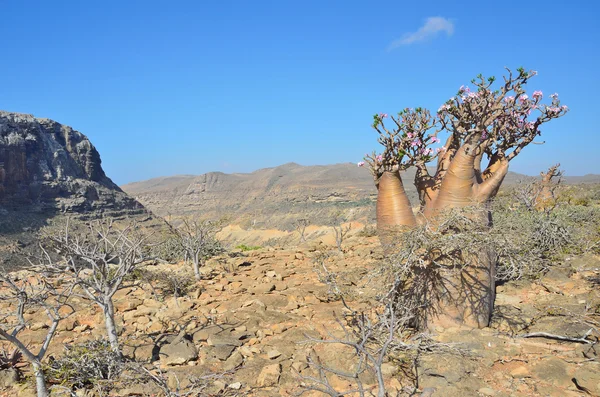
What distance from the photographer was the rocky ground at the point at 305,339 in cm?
331

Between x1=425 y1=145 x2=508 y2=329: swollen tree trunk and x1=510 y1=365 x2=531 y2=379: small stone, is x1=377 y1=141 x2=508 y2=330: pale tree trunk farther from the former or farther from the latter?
x1=510 y1=365 x2=531 y2=379: small stone

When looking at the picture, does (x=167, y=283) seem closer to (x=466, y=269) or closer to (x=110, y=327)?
(x=110, y=327)

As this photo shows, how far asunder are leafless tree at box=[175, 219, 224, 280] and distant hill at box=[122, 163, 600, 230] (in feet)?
76.8

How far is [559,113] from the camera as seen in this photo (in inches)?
172

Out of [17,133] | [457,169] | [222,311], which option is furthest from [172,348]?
[17,133]

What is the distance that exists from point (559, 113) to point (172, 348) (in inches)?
205

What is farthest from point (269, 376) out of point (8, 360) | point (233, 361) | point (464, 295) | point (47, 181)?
point (47, 181)

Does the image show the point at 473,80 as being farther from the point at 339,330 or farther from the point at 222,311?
the point at 222,311

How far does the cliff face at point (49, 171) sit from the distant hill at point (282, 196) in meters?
11.2

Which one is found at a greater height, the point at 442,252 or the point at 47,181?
the point at 47,181

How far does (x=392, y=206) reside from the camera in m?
4.65

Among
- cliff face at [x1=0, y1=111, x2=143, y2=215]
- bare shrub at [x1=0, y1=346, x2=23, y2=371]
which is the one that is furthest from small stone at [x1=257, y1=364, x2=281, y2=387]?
cliff face at [x1=0, y1=111, x2=143, y2=215]

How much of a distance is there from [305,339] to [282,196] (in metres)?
52.3

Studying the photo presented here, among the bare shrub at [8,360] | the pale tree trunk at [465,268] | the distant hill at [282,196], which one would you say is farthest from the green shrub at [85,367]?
A: the distant hill at [282,196]
